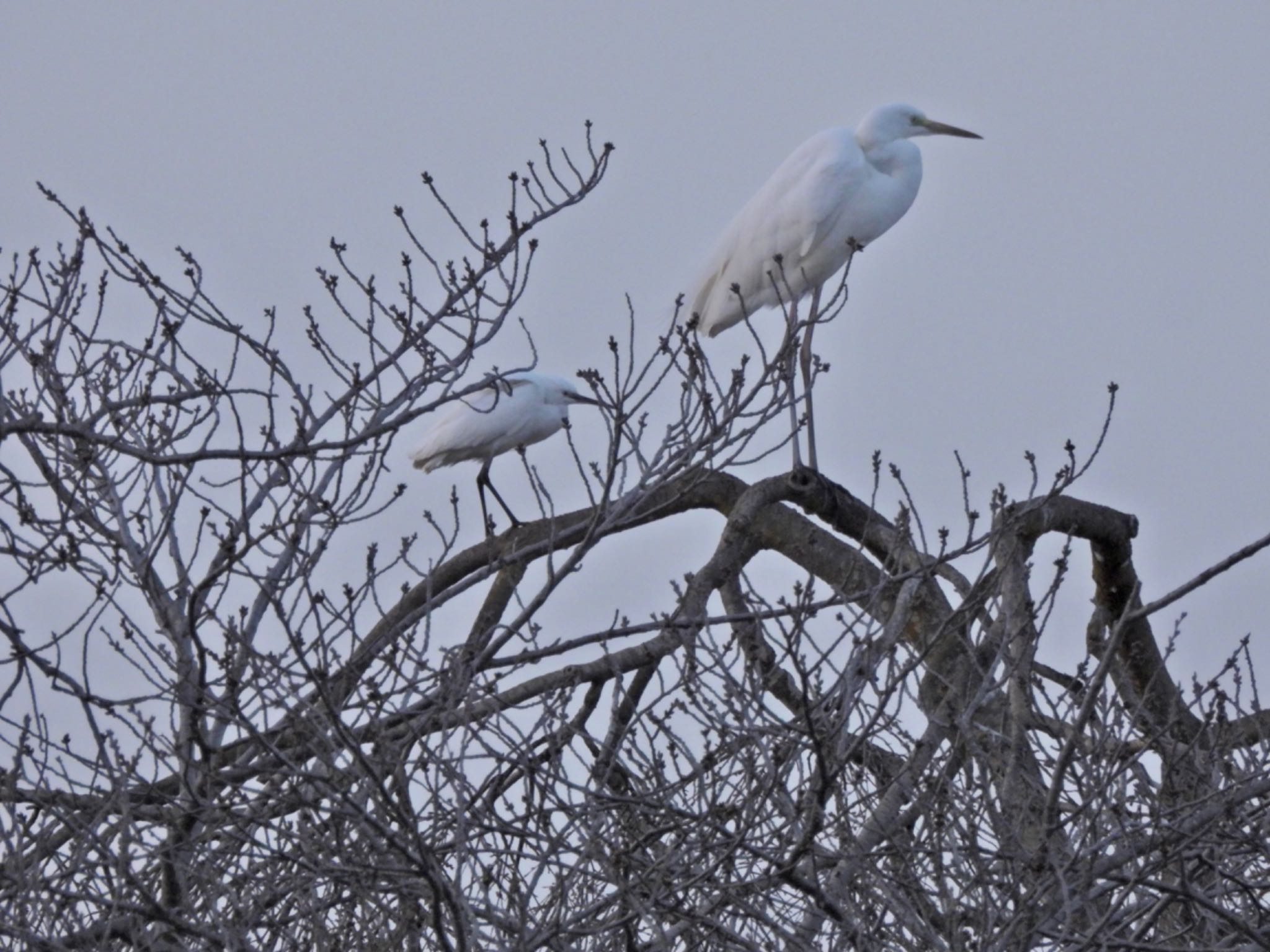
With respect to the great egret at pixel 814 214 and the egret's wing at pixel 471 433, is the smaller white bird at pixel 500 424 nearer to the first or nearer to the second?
the egret's wing at pixel 471 433

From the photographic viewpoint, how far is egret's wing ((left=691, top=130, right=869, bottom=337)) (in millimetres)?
9539

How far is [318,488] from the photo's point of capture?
183 inches

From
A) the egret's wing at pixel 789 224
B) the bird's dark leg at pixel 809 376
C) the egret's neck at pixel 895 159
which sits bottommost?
the bird's dark leg at pixel 809 376

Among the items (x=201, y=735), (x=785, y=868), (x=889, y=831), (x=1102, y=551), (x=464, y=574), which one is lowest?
(x=785, y=868)

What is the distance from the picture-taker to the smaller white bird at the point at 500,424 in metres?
11.4

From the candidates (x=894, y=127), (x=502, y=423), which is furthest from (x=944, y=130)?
(x=502, y=423)

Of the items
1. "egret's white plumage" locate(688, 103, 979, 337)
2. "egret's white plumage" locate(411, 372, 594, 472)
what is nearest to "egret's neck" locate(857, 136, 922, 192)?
"egret's white plumage" locate(688, 103, 979, 337)

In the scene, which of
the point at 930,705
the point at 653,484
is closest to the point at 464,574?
the point at 930,705

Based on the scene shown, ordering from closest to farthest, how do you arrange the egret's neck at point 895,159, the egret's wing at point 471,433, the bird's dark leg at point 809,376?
1. the bird's dark leg at point 809,376
2. the egret's neck at point 895,159
3. the egret's wing at point 471,433

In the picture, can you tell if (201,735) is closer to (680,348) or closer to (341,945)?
(341,945)

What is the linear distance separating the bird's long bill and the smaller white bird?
8.87 ft

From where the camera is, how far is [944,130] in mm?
10352

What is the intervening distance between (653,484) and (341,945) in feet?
4.39

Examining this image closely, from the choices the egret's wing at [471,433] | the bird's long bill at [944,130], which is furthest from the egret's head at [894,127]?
the egret's wing at [471,433]
